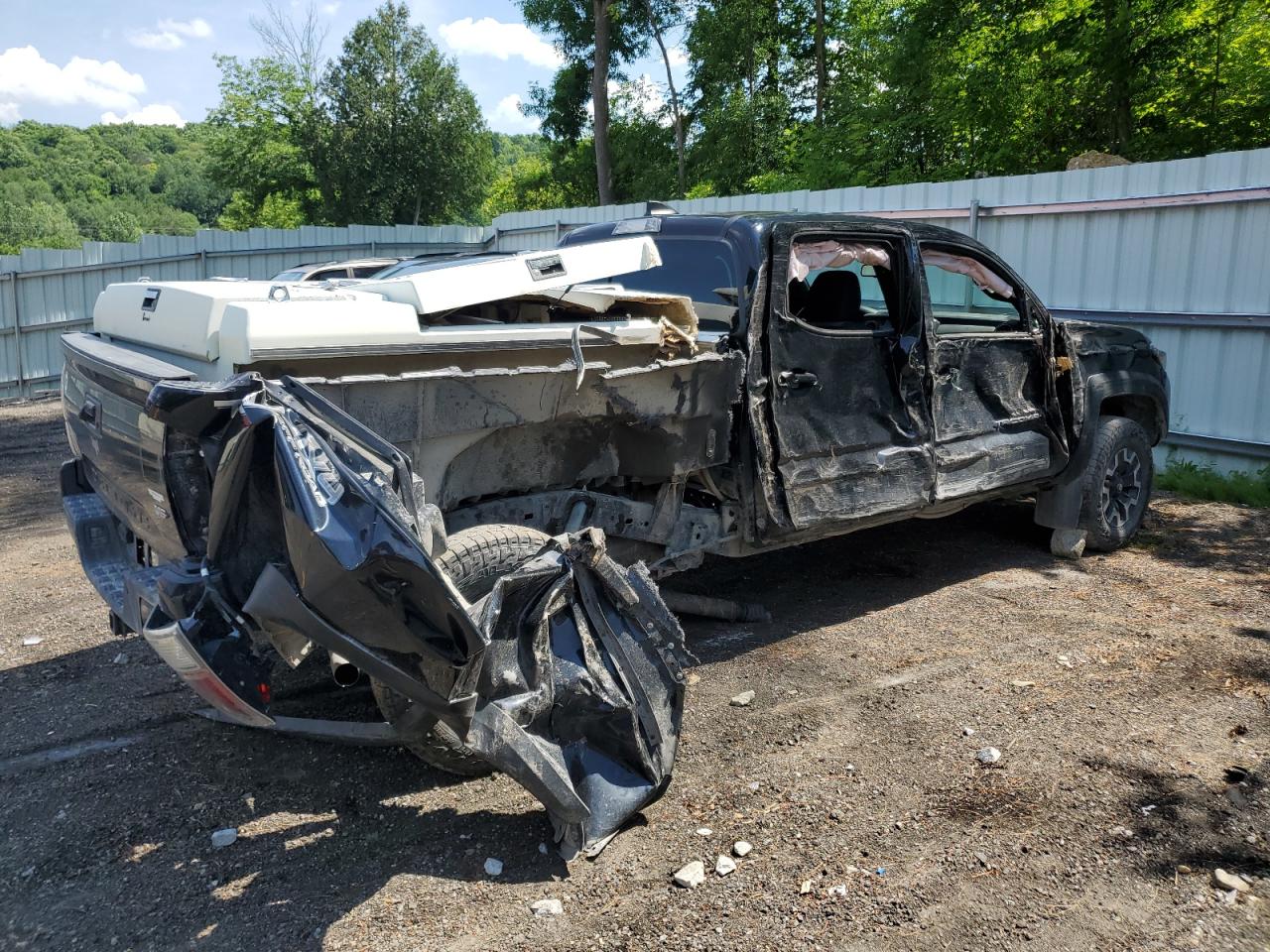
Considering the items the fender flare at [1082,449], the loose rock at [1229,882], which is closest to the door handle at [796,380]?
the fender flare at [1082,449]

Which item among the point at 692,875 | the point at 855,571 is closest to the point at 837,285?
the point at 855,571

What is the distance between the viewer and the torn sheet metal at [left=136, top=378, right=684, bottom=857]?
2.71 meters

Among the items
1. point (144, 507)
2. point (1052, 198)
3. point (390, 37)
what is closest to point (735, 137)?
point (390, 37)

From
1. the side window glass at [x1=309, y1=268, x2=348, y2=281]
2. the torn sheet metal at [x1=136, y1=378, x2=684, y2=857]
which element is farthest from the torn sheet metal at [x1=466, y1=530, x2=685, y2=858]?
the side window glass at [x1=309, y1=268, x2=348, y2=281]

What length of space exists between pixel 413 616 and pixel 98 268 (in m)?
14.4

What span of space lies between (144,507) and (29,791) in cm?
113

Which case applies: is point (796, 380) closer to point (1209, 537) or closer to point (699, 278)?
point (699, 278)

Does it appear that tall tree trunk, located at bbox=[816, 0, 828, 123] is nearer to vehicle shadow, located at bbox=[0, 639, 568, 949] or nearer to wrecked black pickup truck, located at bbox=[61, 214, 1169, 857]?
wrecked black pickup truck, located at bbox=[61, 214, 1169, 857]

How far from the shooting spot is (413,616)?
2.80 meters

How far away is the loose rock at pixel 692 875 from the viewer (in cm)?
305

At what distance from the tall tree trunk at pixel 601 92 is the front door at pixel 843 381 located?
2179 cm

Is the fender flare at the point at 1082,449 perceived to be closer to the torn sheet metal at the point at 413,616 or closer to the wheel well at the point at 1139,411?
the wheel well at the point at 1139,411

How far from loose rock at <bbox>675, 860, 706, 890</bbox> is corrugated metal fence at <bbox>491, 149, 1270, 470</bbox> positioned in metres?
6.29

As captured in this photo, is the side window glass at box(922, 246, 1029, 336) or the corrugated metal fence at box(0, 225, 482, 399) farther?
the corrugated metal fence at box(0, 225, 482, 399)
